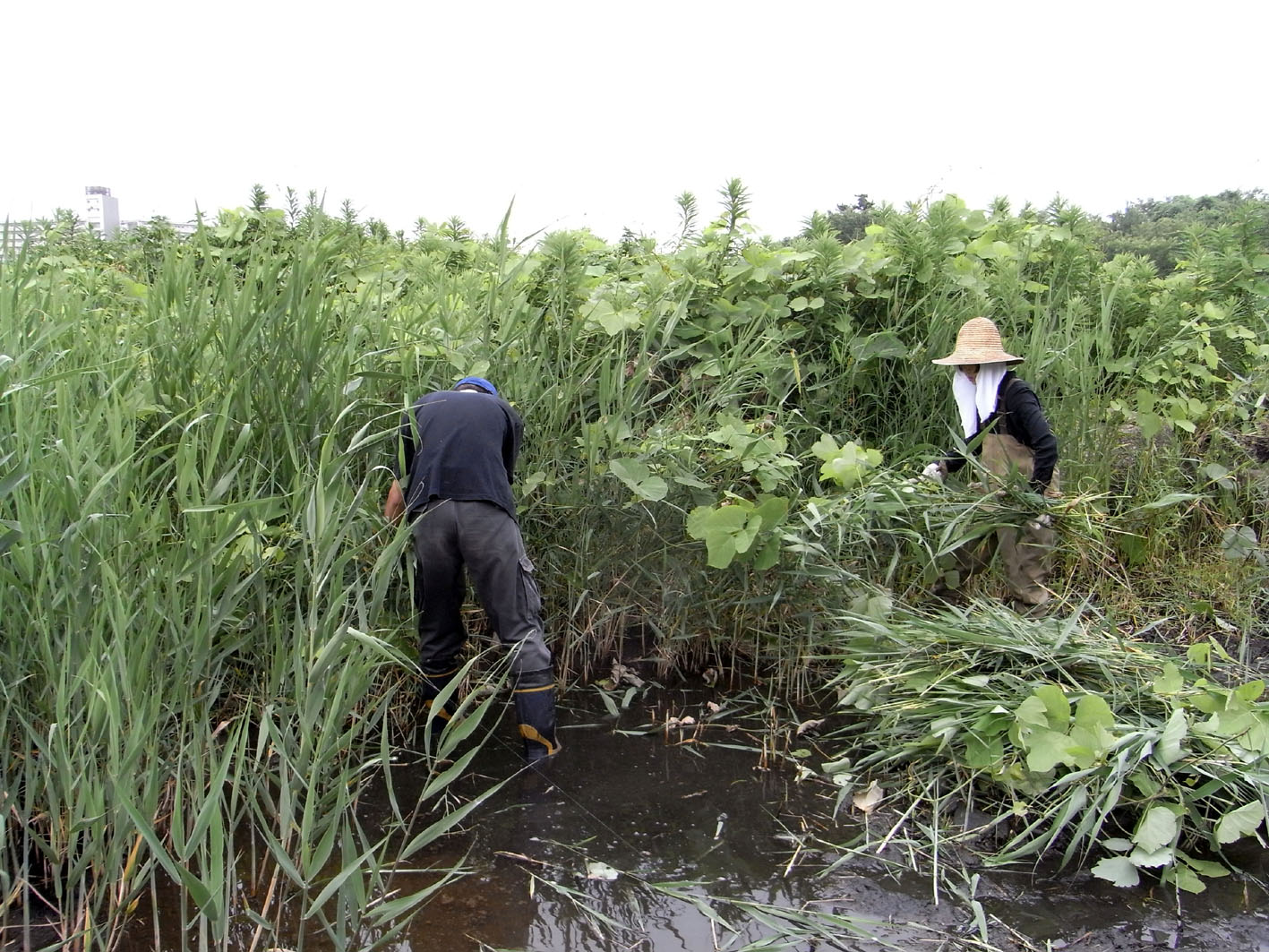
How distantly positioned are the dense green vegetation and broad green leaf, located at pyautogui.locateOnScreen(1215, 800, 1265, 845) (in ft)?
0.04

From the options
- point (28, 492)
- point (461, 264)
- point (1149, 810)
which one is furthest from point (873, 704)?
point (461, 264)

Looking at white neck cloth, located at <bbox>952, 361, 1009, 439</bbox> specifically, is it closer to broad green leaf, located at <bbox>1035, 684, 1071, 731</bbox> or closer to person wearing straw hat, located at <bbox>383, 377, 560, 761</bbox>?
broad green leaf, located at <bbox>1035, 684, 1071, 731</bbox>

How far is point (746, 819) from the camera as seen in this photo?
144 inches

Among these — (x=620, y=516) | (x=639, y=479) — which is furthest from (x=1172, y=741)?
(x=620, y=516)

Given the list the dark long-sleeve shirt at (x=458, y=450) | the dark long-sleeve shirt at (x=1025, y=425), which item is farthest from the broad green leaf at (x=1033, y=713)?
the dark long-sleeve shirt at (x=458, y=450)

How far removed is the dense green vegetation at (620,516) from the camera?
2752 millimetres

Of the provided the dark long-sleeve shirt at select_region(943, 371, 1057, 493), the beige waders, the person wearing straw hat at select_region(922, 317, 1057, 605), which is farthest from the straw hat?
the beige waders

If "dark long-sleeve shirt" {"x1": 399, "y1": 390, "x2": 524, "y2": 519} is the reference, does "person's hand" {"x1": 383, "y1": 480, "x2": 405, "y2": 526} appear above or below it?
below

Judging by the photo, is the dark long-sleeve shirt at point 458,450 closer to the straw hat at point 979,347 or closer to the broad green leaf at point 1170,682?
the straw hat at point 979,347

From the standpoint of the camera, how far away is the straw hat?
4789mm

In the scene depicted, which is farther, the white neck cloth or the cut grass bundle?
the white neck cloth

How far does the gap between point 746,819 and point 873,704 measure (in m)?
0.79

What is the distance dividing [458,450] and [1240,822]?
299 cm

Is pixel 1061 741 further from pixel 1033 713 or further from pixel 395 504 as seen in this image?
pixel 395 504
